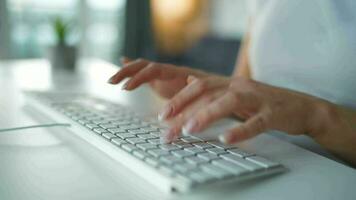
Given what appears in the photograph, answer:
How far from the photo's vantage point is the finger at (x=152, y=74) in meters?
0.68

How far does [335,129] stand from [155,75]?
12.5 inches

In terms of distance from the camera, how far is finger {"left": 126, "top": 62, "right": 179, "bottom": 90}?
0.68 m

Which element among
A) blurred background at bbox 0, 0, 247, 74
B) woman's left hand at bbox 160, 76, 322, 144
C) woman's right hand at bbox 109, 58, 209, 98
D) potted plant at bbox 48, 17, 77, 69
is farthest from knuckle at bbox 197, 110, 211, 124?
blurred background at bbox 0, 0, 247, 74

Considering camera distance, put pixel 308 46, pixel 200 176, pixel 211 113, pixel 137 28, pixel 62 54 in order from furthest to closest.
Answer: pixel 137 28, pixel 62 54, pixel 308 46, pixel 211 113, pixel 200 176

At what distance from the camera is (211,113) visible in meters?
0.47

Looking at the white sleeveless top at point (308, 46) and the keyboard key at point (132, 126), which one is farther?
the white sleeveless top at point (308, 46)

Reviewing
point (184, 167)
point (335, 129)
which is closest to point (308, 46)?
point (335, 129)

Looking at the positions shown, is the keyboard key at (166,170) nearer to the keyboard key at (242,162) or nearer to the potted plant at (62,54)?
the keyboard key at (242,162)

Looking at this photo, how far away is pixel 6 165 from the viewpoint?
446mm

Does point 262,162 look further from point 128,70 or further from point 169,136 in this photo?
point 128,70

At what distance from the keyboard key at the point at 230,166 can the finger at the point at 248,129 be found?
4 centimetres

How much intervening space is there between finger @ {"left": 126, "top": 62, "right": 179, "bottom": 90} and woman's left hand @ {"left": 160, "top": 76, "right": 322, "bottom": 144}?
0.50 feet

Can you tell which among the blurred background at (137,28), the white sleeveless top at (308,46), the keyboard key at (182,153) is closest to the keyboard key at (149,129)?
the keyboard key at (182,153)

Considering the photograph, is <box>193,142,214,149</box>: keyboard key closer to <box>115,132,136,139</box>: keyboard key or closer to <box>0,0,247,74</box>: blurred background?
<box>115,132,136,139</box>: keyboard key
